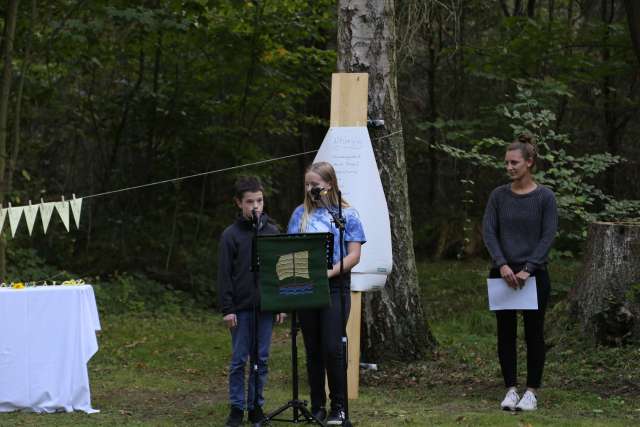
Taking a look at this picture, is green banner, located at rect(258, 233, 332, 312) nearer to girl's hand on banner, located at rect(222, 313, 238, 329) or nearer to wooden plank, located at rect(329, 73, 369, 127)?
girl's hand on banner, located at rect(222, 313, 238, 329)

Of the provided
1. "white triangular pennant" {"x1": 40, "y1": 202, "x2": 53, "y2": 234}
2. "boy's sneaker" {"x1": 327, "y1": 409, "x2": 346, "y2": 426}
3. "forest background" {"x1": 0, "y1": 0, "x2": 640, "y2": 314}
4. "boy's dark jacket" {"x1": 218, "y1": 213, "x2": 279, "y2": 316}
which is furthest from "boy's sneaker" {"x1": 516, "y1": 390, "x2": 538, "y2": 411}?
"forest background" {"x1": 0, "y1": 0, "x2": 640, "y2": 314}

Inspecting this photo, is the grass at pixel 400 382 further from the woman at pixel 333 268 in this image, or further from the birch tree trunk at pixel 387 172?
the woman at pixel 333 268

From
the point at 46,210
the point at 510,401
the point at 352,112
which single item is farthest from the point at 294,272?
the point at 46,210

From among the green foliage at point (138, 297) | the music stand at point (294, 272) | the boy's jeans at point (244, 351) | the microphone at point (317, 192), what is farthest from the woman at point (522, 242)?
the green foliage at point (138, 297)

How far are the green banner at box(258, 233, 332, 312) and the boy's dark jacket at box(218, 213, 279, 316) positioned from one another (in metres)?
0.41

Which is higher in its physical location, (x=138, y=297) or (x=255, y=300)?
(x=255, y=300)

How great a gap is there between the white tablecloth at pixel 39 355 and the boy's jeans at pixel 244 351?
1.42 metres

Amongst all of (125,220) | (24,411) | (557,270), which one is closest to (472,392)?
(24,411)

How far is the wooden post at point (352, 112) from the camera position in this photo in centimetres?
734

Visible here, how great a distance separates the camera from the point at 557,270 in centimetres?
1547

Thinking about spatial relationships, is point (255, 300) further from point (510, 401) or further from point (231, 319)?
point (510, 401)

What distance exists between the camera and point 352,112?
7348mm

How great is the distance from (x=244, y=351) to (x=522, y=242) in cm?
202

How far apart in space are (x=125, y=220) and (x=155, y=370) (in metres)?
7.23
